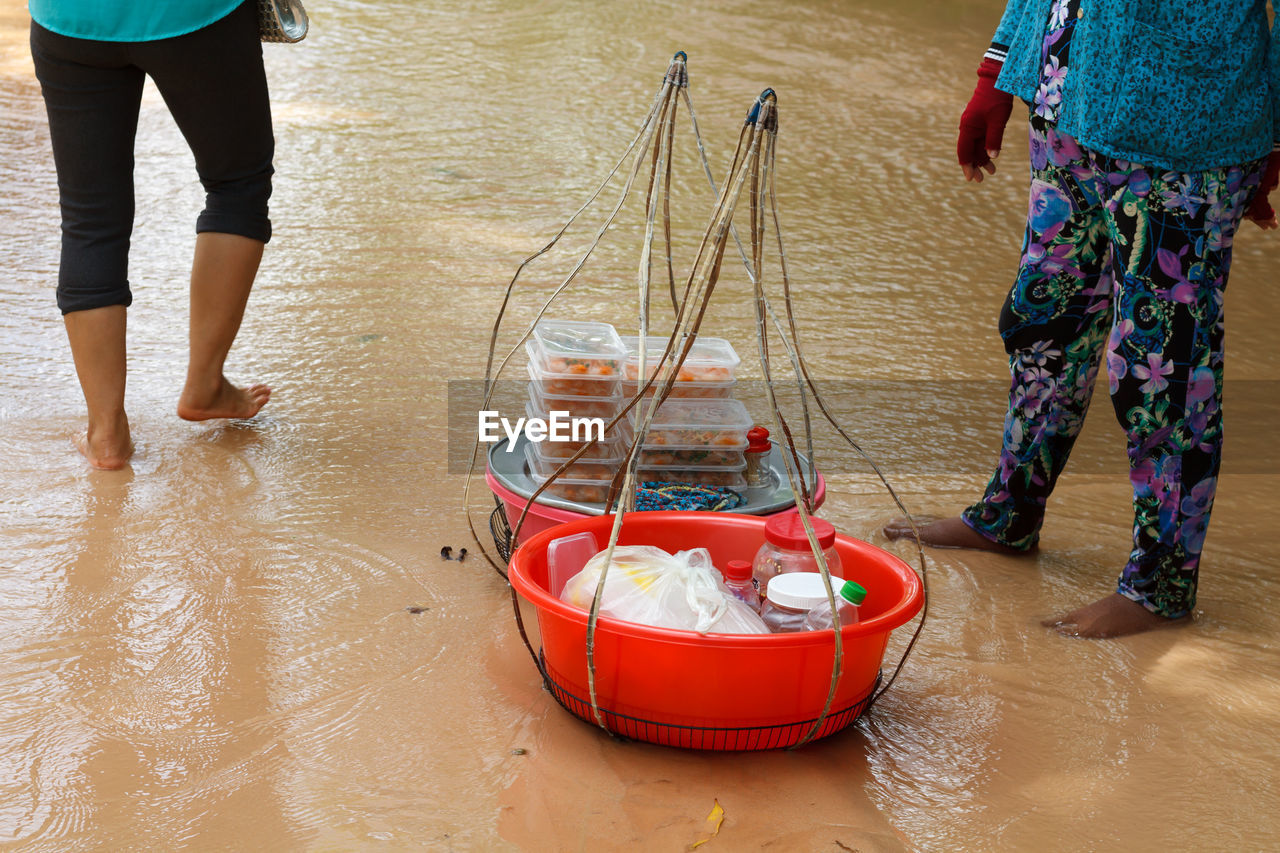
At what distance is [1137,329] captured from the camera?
1.79 m

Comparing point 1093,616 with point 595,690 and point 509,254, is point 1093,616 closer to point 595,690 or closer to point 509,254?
point 595,690

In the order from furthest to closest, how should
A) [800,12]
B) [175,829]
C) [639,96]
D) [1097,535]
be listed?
[800,12] < [639,96] < [1097,535] < [175,829]

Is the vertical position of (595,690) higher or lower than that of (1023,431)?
lower

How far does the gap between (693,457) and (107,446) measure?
1.11m

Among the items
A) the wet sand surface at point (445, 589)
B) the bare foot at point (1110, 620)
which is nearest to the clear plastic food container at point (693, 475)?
the wet sand surface at point (445, 589)

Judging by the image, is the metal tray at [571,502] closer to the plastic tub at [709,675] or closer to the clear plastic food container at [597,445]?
the clear plastic food container at [597,445]

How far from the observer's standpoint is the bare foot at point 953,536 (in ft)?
7.00

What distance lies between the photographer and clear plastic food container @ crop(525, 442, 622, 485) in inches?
76.3

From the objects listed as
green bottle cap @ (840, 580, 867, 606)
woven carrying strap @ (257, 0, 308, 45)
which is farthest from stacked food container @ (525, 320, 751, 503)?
woven carrying strap @ (257, 0, 308, 45)

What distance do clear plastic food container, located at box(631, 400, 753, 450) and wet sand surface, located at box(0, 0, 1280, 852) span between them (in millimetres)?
385

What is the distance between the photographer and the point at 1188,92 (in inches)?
66.1

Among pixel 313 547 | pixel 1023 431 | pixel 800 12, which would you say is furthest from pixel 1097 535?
pixel 800 12

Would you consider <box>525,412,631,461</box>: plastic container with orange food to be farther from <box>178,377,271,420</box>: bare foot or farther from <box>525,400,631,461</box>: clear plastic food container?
<box>178,377,271,420</box>: bare foot

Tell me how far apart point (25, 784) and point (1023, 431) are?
1.60 m
